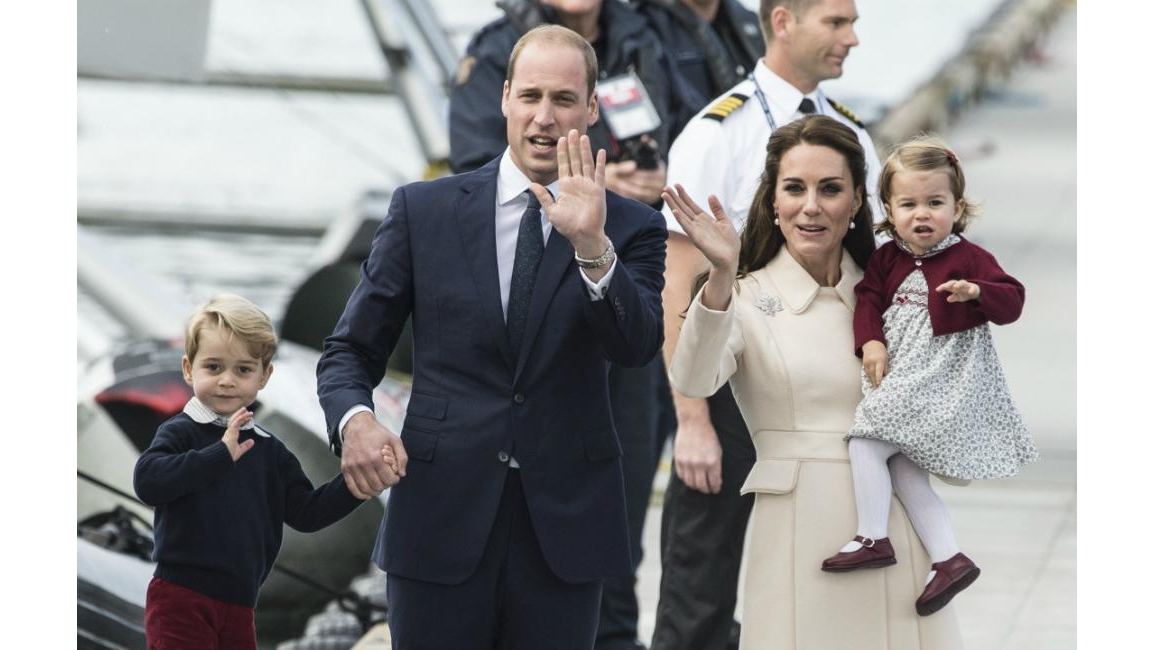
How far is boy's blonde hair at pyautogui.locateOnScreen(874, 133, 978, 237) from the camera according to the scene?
3949 mm

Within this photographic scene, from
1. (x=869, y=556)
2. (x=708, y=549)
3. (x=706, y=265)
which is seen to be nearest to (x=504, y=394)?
(x=869, y=556)

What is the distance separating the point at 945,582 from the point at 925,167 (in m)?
0.79

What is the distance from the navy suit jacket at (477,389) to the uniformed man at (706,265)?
3.36 ft

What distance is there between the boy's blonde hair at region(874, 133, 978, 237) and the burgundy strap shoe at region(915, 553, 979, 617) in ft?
2.11

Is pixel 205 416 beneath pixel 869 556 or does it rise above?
above

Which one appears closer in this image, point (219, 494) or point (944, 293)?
point (219, 494)

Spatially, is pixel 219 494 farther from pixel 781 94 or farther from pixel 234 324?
pixel 781 94

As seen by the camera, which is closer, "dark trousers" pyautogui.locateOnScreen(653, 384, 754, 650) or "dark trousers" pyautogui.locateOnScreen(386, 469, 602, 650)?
"dark trousers" pyautogui.locateOnScreen(386, 469, 602, 650)

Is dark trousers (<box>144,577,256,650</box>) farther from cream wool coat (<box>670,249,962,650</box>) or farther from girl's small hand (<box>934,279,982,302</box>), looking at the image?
girl's small hand (<box>934,279,982,302</box>)

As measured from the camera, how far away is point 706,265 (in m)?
4.82

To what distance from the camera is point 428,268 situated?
378 cm

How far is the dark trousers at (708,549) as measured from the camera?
4.87 meters

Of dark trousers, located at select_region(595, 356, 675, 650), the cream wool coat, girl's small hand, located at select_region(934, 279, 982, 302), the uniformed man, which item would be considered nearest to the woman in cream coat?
the cream wool coat
